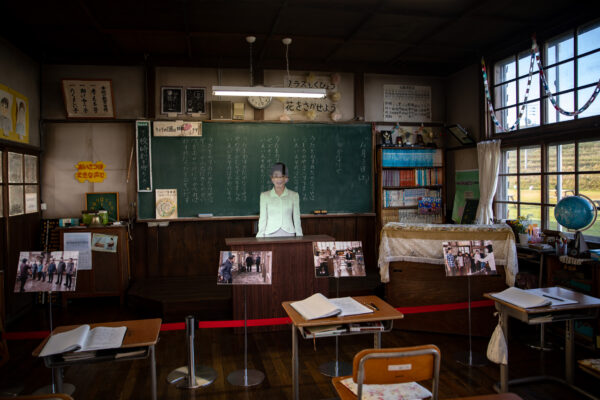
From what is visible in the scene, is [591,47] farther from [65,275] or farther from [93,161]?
[93,161]

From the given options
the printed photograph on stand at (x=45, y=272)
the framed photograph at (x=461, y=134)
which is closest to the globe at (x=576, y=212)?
the framed photograph at (x=461, y=134)

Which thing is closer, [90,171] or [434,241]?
[434,241]

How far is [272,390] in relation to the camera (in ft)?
11.0

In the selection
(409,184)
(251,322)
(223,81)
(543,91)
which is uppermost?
(223,81)

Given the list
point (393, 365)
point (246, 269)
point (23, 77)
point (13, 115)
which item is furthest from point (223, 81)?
point (393, 365)

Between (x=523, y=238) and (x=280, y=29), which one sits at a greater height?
(x=280, y=29)

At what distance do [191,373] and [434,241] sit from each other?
104 inches

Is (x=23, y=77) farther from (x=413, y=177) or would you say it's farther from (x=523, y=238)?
(x=523, y=238)

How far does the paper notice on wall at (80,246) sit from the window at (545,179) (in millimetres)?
5773

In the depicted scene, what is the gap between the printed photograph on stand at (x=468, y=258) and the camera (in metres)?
3.53

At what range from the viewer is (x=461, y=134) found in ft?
21.5

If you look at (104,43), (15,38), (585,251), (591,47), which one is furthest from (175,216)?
(591,47)

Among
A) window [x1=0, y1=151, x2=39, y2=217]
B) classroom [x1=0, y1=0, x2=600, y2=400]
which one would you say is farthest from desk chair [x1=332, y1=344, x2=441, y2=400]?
window [x1=0, y1=151, x2=39, y2=217]

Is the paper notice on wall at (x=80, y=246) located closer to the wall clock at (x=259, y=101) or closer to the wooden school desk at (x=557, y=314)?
the wall clock at (x=259, y=101)
